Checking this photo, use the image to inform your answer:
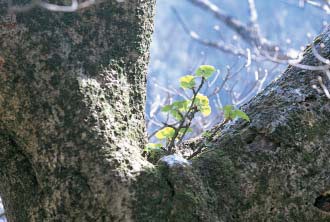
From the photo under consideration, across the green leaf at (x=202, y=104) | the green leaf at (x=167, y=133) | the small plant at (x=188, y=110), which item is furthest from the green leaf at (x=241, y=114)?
the green leaf at (x=167, y=133)

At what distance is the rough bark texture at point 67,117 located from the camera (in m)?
1.77

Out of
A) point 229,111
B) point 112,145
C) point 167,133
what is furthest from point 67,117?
point 229,111

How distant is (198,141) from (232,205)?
445mm

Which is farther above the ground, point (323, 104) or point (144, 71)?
point (144, 71)

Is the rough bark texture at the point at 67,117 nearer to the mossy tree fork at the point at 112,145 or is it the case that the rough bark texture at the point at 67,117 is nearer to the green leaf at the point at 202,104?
the mossy tree fork at the point at 112,145

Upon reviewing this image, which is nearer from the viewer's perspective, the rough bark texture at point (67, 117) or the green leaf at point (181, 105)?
the rough bark texture at point (67, 117)

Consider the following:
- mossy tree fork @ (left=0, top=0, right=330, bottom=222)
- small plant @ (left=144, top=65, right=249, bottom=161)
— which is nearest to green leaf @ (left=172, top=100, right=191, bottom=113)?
small plant @ (left=144, top=65, right=249, bottom=161)

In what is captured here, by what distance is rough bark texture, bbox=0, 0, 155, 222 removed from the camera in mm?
1769

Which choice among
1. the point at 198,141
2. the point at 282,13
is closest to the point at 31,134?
the point at 198,141

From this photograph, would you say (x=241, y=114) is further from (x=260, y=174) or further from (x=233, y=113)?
(x=260, y=174)

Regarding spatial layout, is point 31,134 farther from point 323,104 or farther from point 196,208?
point 323,104

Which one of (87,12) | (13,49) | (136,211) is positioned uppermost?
(87,12)

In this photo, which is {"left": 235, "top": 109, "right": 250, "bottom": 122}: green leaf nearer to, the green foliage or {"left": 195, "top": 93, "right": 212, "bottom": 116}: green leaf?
the green foliage

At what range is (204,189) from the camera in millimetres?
1828
